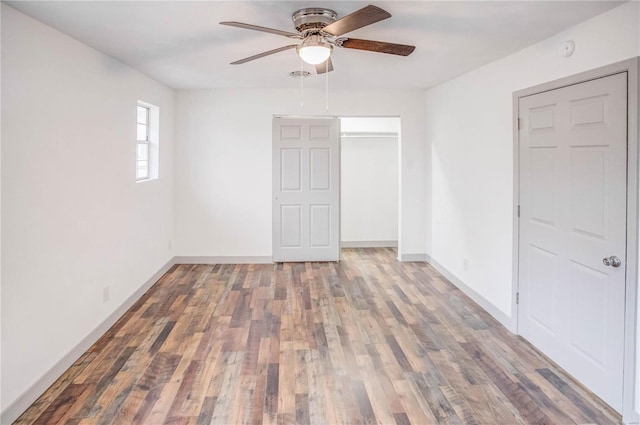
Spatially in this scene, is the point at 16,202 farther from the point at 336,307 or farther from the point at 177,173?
the point at 177,173

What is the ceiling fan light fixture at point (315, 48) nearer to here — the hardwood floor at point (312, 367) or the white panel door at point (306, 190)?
the hardwood floor at point (312, 367)

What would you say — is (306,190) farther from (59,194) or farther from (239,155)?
(59,194)

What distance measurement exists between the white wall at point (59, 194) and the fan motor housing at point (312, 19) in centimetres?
163

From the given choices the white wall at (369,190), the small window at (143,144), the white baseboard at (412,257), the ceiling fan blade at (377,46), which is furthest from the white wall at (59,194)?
the white wall at (369,190)

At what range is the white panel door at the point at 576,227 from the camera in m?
2.63

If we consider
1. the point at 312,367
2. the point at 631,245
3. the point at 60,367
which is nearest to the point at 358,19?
the point at 631,245

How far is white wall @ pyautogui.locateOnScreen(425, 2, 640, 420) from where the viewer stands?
2.81 meters

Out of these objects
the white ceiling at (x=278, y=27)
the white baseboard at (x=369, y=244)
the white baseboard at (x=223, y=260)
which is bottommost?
the white baseboard at (x=223, y=260)

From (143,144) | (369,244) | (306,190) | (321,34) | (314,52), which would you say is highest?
(321,34)

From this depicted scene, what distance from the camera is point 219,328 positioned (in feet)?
12.7

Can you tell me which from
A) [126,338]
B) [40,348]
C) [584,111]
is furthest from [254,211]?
[584,111]

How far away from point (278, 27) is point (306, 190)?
345 centimetres

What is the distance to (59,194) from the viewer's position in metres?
3.06

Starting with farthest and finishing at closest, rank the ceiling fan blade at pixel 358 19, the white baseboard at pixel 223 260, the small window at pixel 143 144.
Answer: the white baseboard at pixel 223 260 < the small window at pixel 143 144 < the ceiling fan blade at pixel 358 19
